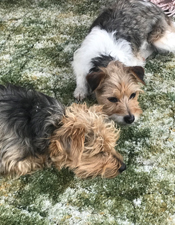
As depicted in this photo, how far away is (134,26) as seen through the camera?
4.39 meters

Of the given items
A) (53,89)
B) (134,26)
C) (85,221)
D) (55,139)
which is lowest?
(85,221)

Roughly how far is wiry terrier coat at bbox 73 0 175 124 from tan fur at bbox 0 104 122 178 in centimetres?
59

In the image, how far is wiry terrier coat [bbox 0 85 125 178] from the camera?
2609mm

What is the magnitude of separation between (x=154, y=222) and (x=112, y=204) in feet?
1.75

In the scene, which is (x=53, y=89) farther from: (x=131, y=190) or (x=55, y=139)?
(x=131, y=190)

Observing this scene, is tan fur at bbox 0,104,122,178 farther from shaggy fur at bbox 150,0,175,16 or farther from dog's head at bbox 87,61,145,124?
shaggy fur at bbox 150,0,175,16

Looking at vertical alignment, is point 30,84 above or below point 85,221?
above

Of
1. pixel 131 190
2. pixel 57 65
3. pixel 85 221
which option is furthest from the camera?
pixel 57 65

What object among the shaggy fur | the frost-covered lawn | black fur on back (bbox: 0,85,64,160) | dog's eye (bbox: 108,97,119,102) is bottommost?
the frost-covered lawn

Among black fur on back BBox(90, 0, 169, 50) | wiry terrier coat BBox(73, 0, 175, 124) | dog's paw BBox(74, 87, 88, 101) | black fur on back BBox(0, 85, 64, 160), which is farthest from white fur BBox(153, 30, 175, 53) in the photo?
black fur on back BBox(0, 85, 64, 160)

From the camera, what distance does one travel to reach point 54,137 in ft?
8.73

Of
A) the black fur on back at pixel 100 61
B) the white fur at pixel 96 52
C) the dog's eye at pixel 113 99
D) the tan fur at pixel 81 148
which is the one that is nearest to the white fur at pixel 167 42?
the white fur at pixel 96 52

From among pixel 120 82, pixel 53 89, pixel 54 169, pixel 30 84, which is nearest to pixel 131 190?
pixel 54 169

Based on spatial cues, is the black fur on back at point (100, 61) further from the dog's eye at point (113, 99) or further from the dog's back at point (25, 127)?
the dog's back at point (25, 127)
